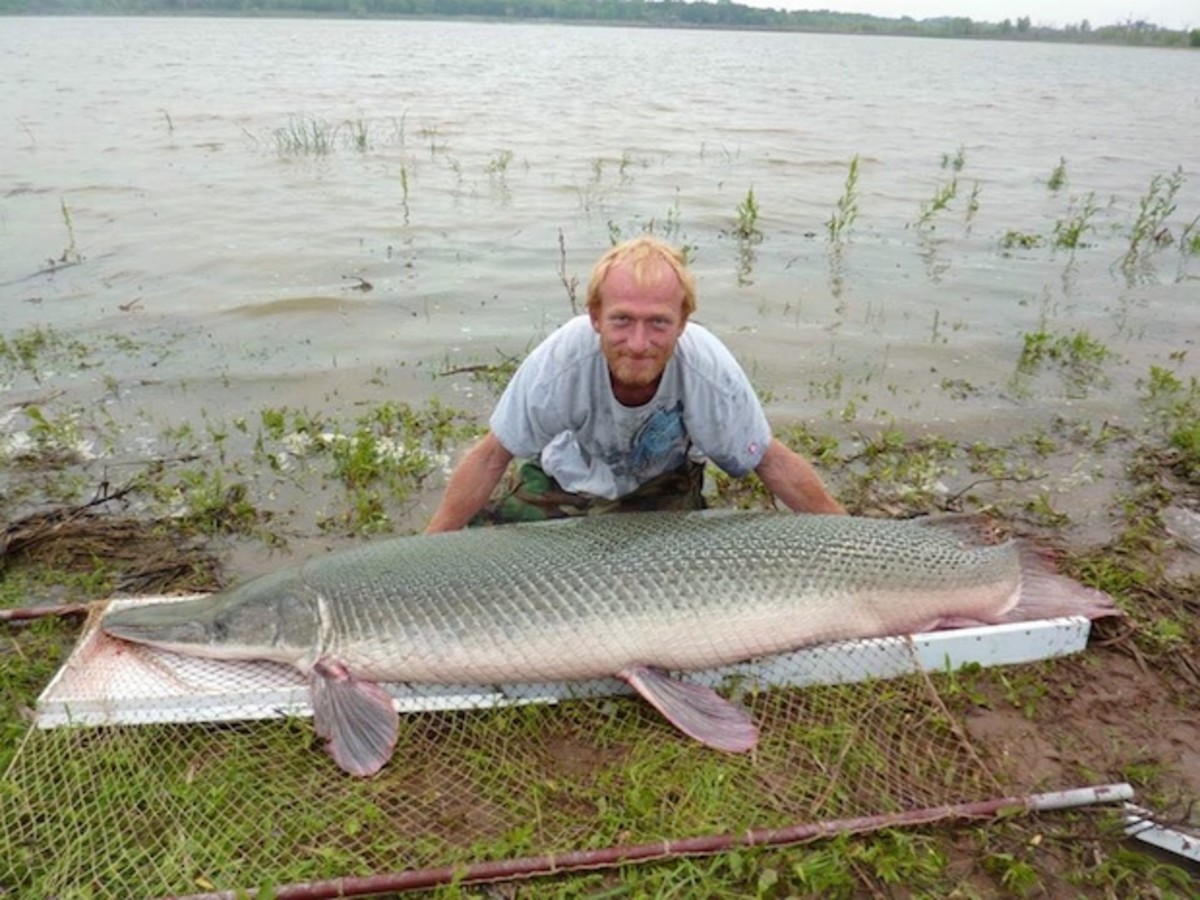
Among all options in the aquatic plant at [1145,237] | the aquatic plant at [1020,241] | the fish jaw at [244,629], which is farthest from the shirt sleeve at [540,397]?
the aquatic plant at [1020,241]

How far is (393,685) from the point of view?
3654mm

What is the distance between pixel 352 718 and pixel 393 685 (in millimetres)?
243

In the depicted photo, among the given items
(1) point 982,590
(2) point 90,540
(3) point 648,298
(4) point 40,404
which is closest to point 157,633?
(2) point 90,540

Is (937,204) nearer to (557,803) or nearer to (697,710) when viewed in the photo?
(697,710)

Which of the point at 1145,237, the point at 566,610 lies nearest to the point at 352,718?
the point at 566,610

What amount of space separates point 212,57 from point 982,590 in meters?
36.4

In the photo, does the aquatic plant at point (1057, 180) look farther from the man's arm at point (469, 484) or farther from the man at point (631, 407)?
the man's arm at point (469, 484)

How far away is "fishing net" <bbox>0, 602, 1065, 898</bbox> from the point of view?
2955 millimetres

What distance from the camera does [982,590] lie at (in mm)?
4051

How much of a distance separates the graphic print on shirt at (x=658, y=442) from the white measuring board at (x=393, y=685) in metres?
1.19

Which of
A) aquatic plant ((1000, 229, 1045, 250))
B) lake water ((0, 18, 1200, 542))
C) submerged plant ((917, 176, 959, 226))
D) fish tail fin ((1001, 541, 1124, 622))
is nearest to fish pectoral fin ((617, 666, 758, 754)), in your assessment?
fish tail fin ((1001, 541, 1124, 622))

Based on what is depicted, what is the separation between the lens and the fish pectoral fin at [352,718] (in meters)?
3.33

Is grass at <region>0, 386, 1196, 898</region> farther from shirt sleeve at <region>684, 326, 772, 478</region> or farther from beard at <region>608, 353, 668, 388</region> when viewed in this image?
beard at <region>608, 353, 668, 388</region>

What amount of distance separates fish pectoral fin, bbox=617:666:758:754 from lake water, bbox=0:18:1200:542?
12.4ft
